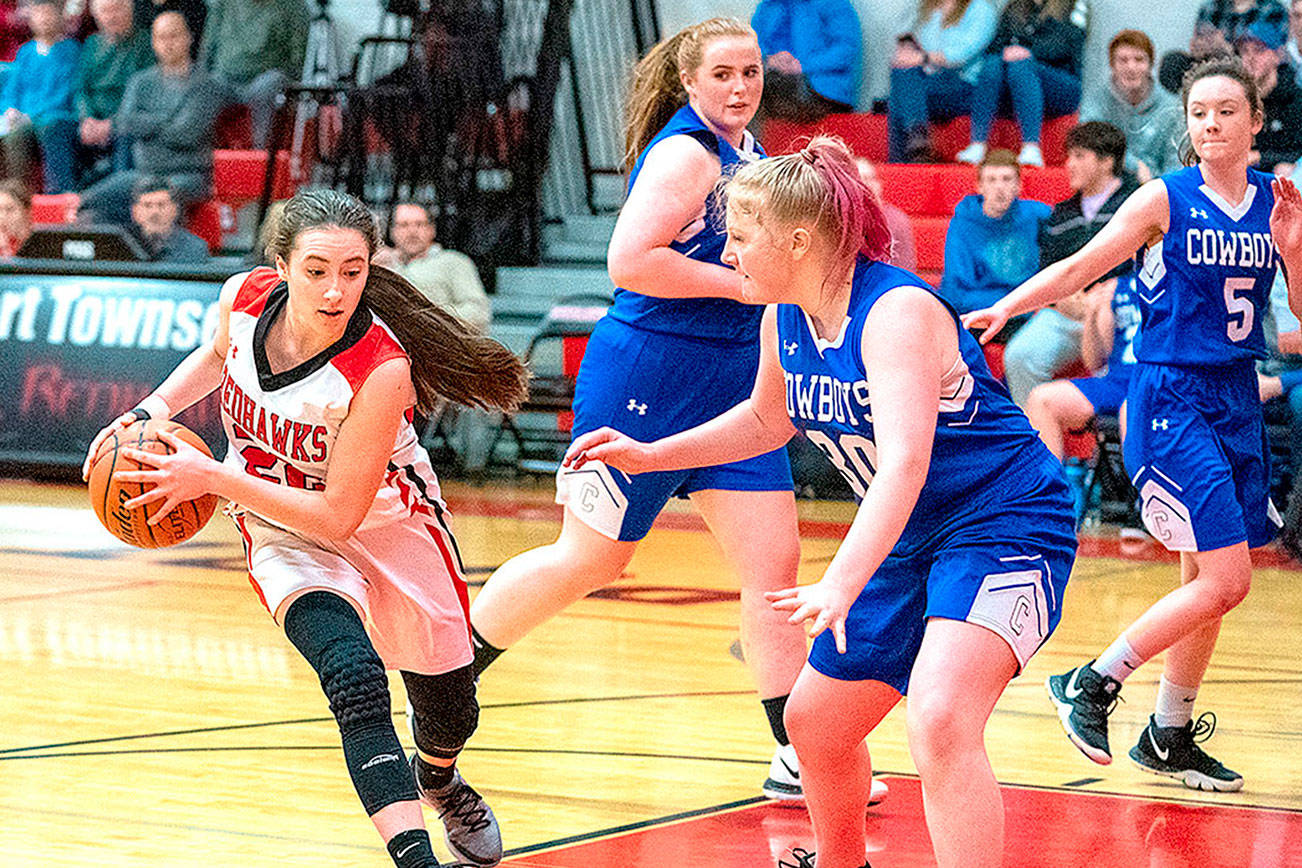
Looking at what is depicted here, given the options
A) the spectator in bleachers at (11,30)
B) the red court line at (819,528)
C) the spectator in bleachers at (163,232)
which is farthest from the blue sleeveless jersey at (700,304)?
the spectator in bleachers at (11,30)

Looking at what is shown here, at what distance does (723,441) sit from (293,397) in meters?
0.79

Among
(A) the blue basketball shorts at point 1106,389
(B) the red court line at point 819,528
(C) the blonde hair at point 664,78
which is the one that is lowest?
(B) the red court line at point 819,528

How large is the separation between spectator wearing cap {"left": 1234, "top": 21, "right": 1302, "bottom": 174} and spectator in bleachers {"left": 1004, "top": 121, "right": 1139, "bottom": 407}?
3.06 ft

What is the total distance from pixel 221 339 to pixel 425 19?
30.8 ft

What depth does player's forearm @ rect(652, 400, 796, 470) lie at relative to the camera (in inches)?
142

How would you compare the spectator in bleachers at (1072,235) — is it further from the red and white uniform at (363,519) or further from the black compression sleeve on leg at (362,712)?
the black compression sleeve on leg at (362,712)

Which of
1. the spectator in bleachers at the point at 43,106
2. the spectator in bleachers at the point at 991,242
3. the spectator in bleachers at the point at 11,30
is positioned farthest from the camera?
the spectator in bleachers at the point at 11,30

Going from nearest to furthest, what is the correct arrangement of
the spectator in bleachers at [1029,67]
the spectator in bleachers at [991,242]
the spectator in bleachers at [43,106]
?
the spectator in bleachers at [991,242] < the spectator in bleachers at [1029,67] < the spectator in bleachers at [43,106]

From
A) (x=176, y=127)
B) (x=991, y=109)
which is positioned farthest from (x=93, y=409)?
(x=991, y=109)

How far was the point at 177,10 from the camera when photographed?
1415 centimetres

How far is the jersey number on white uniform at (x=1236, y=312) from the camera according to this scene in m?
4.74

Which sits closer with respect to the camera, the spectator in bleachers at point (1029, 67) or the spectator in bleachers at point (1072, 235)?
the spectator in bleachers at point (1072, 235)

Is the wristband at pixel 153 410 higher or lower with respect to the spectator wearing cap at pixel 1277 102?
higher

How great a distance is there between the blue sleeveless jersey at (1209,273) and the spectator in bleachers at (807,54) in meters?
7.44
